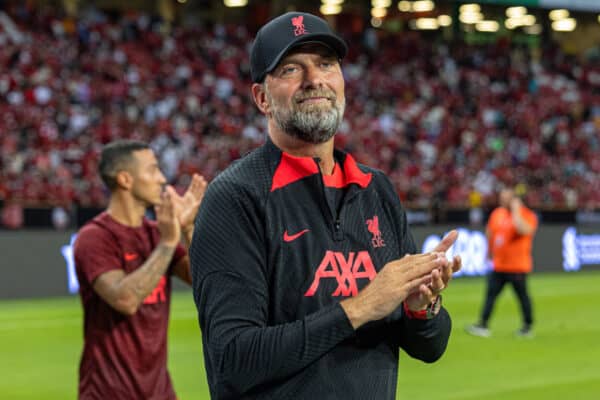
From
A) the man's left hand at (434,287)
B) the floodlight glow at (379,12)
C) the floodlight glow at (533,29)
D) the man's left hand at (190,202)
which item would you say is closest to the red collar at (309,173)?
the man's left hand at (434,287)

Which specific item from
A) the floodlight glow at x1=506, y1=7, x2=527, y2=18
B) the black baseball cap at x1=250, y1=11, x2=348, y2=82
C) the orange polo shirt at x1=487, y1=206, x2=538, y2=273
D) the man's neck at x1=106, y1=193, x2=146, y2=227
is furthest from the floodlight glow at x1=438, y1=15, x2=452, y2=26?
the black baseball cap at x1=250, y1=11, x2=348, y2=82

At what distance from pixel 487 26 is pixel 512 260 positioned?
99.9 ft

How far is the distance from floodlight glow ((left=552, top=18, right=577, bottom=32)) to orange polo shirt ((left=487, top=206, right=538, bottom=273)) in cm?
3010

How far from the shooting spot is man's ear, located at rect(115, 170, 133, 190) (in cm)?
Answer: 589

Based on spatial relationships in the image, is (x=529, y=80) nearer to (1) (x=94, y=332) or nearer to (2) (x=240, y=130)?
(2) (x=240, y=130)

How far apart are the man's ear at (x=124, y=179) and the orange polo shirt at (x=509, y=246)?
9.66 meters

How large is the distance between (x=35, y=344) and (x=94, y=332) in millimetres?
8734

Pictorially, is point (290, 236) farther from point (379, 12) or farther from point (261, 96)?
point (379, 12)

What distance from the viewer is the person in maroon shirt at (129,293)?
17.0ft

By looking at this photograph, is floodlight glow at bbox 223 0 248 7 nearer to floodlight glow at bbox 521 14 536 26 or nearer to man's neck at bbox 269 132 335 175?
floodlight glow at bbox 521 14 536 26

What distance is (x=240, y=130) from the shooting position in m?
27.8

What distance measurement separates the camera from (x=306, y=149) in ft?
10.2

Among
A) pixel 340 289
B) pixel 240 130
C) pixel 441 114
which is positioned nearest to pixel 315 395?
pixel 340 289

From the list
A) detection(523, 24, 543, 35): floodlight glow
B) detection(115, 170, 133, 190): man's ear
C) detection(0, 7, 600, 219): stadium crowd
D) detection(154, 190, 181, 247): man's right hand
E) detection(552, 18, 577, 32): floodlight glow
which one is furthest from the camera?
detection(523, 24, 543, 35): floodlight glow
